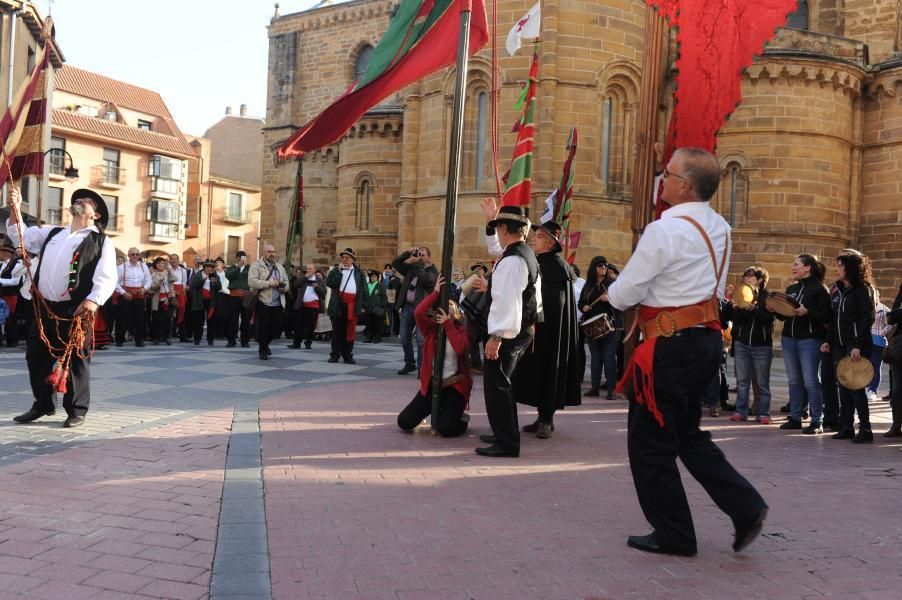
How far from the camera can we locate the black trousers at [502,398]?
665cm

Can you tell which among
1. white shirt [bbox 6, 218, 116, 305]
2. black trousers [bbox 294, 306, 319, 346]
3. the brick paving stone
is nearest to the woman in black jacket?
the brick paving stone

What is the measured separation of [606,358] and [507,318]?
16.0 feet

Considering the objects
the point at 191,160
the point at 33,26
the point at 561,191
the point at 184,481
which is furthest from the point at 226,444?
the point at 191,160

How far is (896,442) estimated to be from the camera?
8438 millimetres

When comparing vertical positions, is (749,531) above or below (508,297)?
below

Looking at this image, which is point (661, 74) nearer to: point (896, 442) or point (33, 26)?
point (896, 442)

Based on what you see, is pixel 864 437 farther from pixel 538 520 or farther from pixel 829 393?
pixel 538 520

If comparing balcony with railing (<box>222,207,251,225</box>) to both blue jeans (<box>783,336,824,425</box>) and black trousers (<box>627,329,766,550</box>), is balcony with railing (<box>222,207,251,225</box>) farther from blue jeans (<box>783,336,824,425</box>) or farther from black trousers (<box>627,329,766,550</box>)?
black trousers (<box>627,329,766,550</box>)

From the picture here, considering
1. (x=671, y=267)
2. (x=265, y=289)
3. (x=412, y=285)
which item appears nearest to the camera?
(x=671, y=267)

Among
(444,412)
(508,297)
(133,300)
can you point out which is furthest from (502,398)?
(133,300)

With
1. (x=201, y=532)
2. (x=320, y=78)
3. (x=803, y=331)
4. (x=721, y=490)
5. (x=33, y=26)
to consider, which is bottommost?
(x=201, y=532)

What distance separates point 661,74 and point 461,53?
6.90ft

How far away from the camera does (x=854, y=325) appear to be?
27.2ft

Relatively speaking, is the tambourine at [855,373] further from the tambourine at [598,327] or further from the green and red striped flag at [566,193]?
the green and red striped flag at [566,193]
